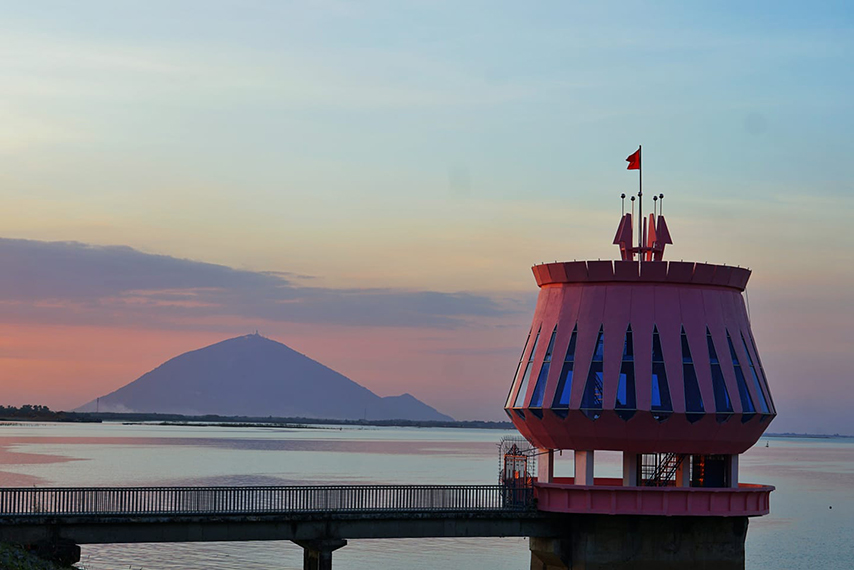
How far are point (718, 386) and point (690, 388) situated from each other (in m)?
1.14

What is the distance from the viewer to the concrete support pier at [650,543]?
4422cm

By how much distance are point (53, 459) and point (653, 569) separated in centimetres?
14148

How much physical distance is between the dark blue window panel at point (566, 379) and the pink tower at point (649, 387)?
0.15 ft

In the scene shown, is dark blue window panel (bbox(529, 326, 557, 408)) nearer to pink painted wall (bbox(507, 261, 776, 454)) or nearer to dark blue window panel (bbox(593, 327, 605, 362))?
pink painted wall (bbox(507, 261, 776, 454))

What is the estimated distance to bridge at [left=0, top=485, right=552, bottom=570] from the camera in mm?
39312

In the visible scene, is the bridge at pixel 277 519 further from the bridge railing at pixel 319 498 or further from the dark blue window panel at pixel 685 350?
the dark blue window panel at pixel 685 350

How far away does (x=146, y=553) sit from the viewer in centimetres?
7500

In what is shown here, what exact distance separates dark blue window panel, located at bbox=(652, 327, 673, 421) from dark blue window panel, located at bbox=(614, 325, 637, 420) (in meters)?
0.74

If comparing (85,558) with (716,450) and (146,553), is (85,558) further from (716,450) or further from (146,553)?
(716,450)

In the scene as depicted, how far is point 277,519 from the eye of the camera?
4138 centimetres

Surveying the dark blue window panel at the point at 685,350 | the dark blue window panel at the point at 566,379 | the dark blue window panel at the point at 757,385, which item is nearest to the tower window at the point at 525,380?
the dark blue window panel at the point at 566,379

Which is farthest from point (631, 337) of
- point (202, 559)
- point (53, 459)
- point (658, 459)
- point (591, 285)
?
point (53, 459)

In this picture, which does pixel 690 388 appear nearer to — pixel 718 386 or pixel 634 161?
pixel 718 386

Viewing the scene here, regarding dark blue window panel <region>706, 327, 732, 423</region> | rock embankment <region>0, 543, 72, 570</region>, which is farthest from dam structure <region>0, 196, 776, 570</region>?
rock embankment <region>0, 543, 72, 570</region>
